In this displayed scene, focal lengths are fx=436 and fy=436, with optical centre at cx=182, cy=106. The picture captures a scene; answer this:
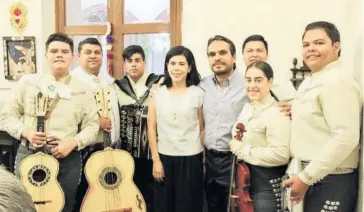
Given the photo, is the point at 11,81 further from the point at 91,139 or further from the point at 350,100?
the point at 350,100

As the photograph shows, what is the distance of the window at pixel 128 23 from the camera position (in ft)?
13.0

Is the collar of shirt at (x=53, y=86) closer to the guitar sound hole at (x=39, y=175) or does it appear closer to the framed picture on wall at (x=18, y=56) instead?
the guitar sound hole at (x=39, y=175)

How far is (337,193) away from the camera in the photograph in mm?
1922

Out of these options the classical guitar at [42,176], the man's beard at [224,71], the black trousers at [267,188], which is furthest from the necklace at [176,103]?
the classical guitar at [42,176]

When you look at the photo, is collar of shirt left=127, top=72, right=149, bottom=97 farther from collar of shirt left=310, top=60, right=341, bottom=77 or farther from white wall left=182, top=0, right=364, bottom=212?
collar of shirt left=310, top=60, right=341, bottom=77

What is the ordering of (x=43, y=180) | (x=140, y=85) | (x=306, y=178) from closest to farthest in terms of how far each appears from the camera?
(x=306, y=178), (x=43, y=180), (x=140, y=85)

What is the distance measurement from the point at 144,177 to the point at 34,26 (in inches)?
82.6

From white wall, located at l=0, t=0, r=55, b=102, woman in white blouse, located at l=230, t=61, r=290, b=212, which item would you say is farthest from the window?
woman in white blouse, located at l=230, t=61, r=290, b=212

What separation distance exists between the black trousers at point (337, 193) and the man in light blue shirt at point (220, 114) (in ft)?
2.47

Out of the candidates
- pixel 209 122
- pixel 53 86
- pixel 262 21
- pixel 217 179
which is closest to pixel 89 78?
pixel 53 86

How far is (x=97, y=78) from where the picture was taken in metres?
3.05

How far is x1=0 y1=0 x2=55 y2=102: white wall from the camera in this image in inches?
167

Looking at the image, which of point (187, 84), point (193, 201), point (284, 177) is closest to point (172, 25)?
point (187, 84)

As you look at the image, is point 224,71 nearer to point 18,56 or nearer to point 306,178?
point 306,178
